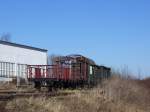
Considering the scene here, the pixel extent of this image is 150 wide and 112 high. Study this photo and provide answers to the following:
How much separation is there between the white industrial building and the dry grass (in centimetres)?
2101

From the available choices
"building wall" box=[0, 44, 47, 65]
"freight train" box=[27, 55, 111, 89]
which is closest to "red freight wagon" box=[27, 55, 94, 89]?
"freight train" box=[27, 55, 111, 89]

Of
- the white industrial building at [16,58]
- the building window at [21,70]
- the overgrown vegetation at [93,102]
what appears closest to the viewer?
the overgrown vegetation at [93,102]

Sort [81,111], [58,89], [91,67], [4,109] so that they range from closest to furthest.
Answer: [4,109] → [81,111] → [58,89] → [91,67]

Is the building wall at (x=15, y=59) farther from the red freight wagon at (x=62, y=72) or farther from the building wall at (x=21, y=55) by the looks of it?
the red freight wagon at (x=62, y=72)

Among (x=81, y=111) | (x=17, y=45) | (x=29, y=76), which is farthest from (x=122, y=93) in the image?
(x=17, y=45)

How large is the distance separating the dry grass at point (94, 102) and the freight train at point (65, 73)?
3.60 meters

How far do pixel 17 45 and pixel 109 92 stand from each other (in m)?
31.4

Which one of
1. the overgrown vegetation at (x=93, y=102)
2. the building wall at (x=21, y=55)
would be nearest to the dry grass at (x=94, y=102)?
the overgrown vegetation at (x=93, y=102)

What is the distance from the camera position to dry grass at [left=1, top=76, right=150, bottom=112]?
17.4 m

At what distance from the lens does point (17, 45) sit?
190 ft

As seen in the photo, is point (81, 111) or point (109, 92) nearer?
point (81, 111)

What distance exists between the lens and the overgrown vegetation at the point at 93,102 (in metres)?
17.3

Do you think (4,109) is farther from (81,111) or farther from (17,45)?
(17,45)

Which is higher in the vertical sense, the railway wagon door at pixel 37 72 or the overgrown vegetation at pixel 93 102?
the railway wagon door at pixel 37 72
